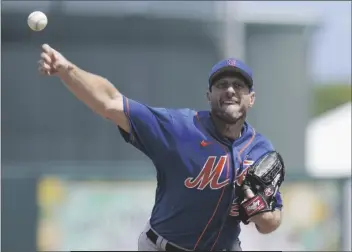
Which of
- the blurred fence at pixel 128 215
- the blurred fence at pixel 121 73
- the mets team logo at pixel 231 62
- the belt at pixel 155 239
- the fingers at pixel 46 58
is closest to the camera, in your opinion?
the fingers at pixel 46 58

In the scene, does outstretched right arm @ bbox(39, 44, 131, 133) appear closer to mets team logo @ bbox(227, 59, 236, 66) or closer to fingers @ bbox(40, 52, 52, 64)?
fingers @ bbox(40, 52, 52, 64)

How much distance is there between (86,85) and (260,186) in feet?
3.30

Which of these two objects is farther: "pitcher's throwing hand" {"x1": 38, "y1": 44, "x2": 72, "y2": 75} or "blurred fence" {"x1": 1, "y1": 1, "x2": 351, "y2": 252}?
"blurred fence" {"x1": 1, "y1": 1, "x2": 351, "y2": 252}

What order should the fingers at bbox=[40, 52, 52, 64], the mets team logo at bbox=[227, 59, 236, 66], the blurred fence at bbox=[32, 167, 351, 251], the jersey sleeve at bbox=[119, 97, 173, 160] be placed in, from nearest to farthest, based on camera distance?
the fingers at bbox=[40, 52, 52, 64] < the jersey sleeve at bbox=[119, 97, 173, 160] < the mets team logo at bbox=[227, 59, 236, 66] < the blurred fence at bbox=[32, 167, 351, 251]

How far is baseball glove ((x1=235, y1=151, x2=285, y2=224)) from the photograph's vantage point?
4.49 meters

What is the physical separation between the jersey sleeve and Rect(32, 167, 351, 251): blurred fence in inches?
173

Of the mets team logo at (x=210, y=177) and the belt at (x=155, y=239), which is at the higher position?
the mets team logo at (x=210, y=177)

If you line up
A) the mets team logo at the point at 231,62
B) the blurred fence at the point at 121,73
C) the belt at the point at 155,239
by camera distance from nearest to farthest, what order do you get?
1. the mets team logo at the point at 231,62
2. the belt at the point at 155,239
3. the blurred fence at the point at 121,73

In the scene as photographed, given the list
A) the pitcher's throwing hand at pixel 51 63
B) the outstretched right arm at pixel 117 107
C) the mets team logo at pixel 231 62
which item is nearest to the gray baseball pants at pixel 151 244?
the outstretched right arm at pixel 117 107

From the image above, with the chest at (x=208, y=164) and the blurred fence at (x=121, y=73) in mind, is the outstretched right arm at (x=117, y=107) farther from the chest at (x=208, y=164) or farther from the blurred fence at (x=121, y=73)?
the blurred fence at (x=121, y=73)

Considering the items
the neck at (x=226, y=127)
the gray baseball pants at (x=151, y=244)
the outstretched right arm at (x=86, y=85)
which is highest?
the outstretched right arm at (x=86, y=85)

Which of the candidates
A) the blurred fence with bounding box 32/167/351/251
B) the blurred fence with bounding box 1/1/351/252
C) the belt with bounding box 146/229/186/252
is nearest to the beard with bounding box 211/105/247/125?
the belt with bounding box 146/229/186/252

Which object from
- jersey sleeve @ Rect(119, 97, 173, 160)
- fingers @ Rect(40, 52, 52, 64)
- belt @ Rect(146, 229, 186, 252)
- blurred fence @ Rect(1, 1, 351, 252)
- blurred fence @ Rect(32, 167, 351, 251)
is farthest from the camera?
blurred fence @ Rect(1, 1, 351, 252)

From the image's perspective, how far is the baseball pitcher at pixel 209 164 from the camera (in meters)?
4.50
